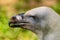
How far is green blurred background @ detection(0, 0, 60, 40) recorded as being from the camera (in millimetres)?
5340

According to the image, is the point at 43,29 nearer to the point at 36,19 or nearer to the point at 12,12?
the point at 36,19

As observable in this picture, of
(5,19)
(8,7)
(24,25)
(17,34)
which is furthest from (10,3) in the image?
(24,25)

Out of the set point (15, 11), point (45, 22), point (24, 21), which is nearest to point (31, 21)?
point (24, 21)

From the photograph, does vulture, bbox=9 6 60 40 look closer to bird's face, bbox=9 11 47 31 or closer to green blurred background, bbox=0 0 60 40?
bird's face, bbox=9 11 47 31

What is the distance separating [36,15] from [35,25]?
0.41 feet

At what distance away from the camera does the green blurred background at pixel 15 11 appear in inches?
210

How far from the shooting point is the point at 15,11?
657 centimetres

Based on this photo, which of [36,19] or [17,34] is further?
[17,34]

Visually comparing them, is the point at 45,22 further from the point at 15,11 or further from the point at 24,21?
the point at 15,11

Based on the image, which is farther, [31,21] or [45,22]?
[31,21]

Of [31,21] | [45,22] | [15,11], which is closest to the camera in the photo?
[45,22]

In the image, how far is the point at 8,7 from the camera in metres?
6.74

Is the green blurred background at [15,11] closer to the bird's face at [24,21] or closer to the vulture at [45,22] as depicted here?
the bird's face at [24,21]

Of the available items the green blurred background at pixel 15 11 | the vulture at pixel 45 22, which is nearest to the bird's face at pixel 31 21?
the vulture at pixel 45 22
